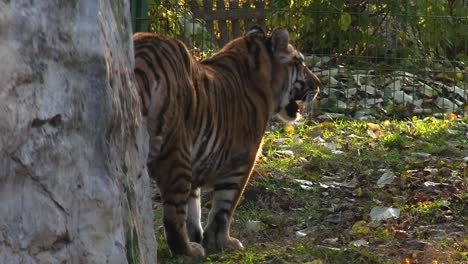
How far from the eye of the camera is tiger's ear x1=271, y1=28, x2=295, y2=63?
6.95m

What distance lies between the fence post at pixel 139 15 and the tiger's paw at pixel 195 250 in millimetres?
3376

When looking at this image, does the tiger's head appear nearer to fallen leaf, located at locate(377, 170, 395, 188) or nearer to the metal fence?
fallen leaf, located at locate(377, 170, 395, 188)

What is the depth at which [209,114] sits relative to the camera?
6.21 m

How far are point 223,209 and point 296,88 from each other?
113cm

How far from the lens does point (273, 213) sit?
7.36 meters

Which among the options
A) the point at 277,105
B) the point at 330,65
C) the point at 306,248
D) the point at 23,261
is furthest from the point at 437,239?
the point at 330,65

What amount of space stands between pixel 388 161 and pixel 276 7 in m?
3.37

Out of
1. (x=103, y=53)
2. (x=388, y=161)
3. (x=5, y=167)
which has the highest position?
(x=103, y=53)

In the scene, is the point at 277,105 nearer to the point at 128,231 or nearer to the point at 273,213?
the point at 273,213

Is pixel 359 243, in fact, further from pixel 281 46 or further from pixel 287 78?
pixel 281 46

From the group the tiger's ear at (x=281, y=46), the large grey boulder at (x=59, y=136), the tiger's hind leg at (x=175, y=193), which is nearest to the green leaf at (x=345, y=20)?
the tiger's ear at (x=281, y=46)

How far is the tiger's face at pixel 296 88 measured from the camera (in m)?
7.16

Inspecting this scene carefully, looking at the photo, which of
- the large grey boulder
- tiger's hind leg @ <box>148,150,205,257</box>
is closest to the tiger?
tiger's hind leg @ <box>148,150,205,257</box>

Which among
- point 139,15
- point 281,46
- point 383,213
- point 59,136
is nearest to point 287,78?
point 281,46
